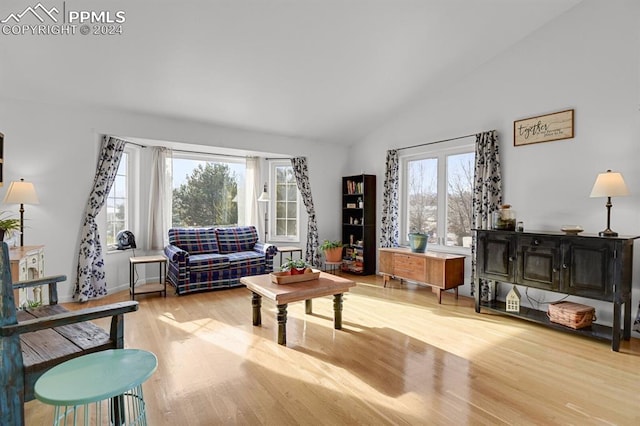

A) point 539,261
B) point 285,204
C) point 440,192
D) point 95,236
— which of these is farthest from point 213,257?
point 539,261

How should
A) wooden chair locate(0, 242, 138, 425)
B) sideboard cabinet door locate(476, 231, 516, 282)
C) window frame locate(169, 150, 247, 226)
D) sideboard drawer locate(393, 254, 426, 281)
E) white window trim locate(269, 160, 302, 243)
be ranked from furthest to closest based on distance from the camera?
white window trim locate(269, 160, 302, 243)
window frame locate(169, 150, 247, 226)
sideboard drawer locate(393, 254, 426, 281)
sideboard cabinet door locate(476, 231, 516, 282)
wooden chair locate(0, 242, 138, 425)

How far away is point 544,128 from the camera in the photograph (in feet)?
13.0

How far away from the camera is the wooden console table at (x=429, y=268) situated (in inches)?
178

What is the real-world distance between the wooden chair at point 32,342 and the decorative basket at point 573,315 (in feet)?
12.8

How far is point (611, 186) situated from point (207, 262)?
16.2 ft

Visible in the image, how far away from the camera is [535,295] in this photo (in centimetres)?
407

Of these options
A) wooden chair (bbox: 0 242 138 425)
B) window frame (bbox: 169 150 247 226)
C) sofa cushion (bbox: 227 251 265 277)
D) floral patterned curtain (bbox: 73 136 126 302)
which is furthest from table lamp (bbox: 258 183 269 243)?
wooden chair (bbox: 0 242 138 425)

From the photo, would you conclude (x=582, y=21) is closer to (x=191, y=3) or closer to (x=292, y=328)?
(x=191, y=3)

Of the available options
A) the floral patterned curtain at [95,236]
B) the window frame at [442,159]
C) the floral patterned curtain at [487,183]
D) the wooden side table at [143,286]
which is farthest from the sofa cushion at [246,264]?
the floral patterned curtain at [487,183]

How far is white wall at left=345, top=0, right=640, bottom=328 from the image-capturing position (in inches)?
133

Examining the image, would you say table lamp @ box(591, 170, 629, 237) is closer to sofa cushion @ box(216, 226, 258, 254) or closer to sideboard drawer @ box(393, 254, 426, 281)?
sideboard drawer @ box(393, 254, 426, 281)

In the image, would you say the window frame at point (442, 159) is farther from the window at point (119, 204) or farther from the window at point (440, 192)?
the window at point (119, 204)

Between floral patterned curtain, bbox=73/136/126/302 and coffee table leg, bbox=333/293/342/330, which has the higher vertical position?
floral patterned curtain, bbox=73/136/126/302

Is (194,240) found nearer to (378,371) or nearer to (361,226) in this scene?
(361,226)
